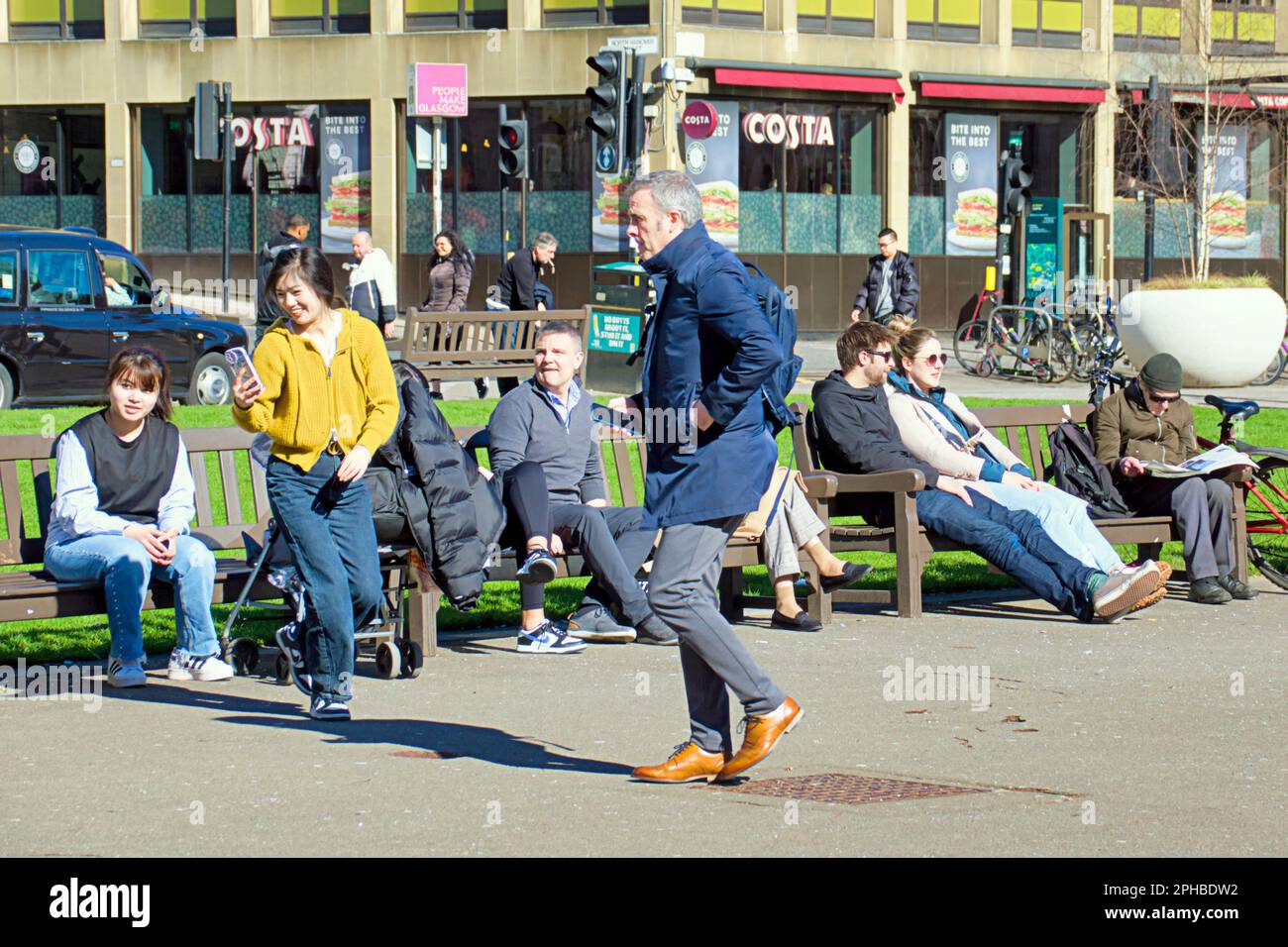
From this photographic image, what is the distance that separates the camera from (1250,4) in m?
37.6

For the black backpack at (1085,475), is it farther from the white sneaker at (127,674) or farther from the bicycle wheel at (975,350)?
the bicycle wheel at (975,350)

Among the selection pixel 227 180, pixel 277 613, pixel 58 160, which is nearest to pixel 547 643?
pixel 277 613

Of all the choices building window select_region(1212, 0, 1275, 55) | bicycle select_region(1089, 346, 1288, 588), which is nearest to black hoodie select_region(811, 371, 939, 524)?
bicycle select_region(1089, 346, 1288, 588)

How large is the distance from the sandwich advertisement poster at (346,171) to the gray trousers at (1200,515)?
25823 mm

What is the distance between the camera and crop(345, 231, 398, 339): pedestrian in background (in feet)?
71.3

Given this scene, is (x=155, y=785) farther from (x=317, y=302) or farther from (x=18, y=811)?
(x=317, y=302)

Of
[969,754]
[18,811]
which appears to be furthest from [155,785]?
[969,754]

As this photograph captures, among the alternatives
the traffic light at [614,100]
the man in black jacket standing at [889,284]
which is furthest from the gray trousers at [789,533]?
the man in black jacket standing at [889,284]

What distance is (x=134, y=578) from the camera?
25.6ft

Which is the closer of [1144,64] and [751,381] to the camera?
[751,381]

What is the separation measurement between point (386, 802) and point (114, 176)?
32.0 meters

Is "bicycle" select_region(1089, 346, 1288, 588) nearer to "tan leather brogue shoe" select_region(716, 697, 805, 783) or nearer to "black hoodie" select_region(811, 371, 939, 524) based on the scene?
"black hoodie" select_region(811, 371, 939, 524)

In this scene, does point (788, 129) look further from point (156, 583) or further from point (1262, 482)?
point (156, 583)

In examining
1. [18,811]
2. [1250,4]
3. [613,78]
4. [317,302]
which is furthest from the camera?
[1250,4]
